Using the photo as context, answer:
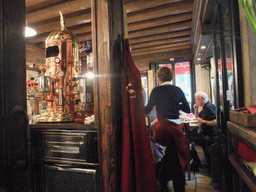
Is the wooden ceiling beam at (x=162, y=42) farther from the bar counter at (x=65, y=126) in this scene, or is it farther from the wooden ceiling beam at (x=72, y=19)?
the bar counter at (x=65, y=126)

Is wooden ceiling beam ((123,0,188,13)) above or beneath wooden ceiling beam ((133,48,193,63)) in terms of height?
above

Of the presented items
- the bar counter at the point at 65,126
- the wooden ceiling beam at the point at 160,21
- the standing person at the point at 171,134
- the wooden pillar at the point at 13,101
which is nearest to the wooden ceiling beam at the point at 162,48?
the wooden ceiling beam at the point at 160,21

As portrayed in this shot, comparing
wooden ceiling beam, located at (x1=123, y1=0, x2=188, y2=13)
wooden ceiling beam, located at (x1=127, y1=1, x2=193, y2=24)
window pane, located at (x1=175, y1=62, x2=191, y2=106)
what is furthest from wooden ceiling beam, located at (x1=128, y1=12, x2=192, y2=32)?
window pane, located at (x1=175, y1=62, x2=191, y2=106)

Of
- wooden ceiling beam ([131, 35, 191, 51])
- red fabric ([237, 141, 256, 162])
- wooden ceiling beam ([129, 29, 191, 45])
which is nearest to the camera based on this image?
red fabric ([237, 141, 256, 162])

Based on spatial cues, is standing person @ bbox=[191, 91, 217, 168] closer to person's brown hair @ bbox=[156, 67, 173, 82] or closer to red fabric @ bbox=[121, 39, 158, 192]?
person's brown hair @ bbox=[156, 67, 173, 82]

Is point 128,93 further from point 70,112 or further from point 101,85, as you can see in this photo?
point 70,112

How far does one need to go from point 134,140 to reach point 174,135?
85 cm

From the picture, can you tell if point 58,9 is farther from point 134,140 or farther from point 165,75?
point 134,140

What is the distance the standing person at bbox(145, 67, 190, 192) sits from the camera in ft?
6.96

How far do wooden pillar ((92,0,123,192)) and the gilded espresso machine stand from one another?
1.29 feet

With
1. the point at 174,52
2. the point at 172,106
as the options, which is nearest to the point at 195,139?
the point at 172,106

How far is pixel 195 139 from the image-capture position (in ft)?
10.4

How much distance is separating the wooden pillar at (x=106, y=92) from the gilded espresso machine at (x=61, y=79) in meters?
0.39

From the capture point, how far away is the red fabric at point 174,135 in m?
2.13
